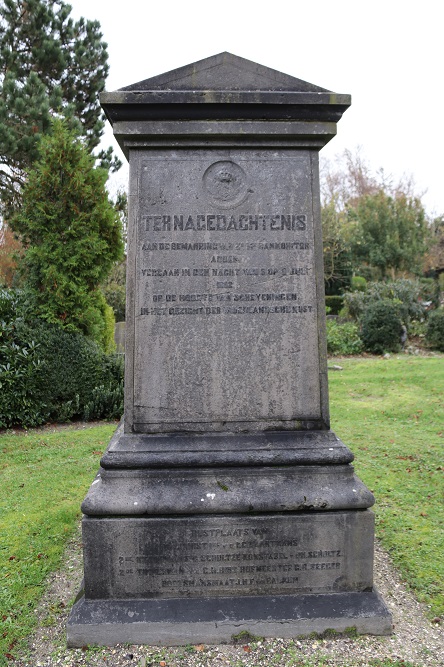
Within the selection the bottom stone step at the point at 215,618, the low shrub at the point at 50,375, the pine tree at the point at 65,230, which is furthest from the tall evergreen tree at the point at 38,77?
the bottom stone step at the point at 215,618

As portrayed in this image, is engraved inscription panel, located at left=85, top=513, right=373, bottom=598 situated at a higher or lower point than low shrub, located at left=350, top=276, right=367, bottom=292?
lower

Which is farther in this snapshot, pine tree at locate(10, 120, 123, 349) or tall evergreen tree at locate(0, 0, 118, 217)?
tall evergreen tree at locate(0, 0, 118, 217)

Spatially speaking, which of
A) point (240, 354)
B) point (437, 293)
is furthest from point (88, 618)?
point (437, 293)

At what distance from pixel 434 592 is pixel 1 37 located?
1778cm

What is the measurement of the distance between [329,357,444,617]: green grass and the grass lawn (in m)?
0.01

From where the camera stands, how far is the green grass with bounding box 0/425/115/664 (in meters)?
3.13

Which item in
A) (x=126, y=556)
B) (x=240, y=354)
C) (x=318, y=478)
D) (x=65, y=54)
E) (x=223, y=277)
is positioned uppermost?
(x=65, y=54)

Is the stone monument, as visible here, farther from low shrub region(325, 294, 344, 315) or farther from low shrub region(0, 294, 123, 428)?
low shrub region(325, 294, 344, 315)

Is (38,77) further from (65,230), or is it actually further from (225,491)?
(225,491)

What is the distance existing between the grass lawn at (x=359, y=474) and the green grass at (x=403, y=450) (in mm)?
10

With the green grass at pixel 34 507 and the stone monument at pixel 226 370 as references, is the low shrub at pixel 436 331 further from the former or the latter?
the stone monument at pixel 226 370

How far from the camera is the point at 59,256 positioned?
839 cm

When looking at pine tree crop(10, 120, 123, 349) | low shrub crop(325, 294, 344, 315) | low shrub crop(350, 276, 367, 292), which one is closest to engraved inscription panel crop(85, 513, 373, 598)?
pine tree crop(10, 120, 123, 349)

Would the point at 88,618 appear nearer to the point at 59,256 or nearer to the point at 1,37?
the point at 59,256
